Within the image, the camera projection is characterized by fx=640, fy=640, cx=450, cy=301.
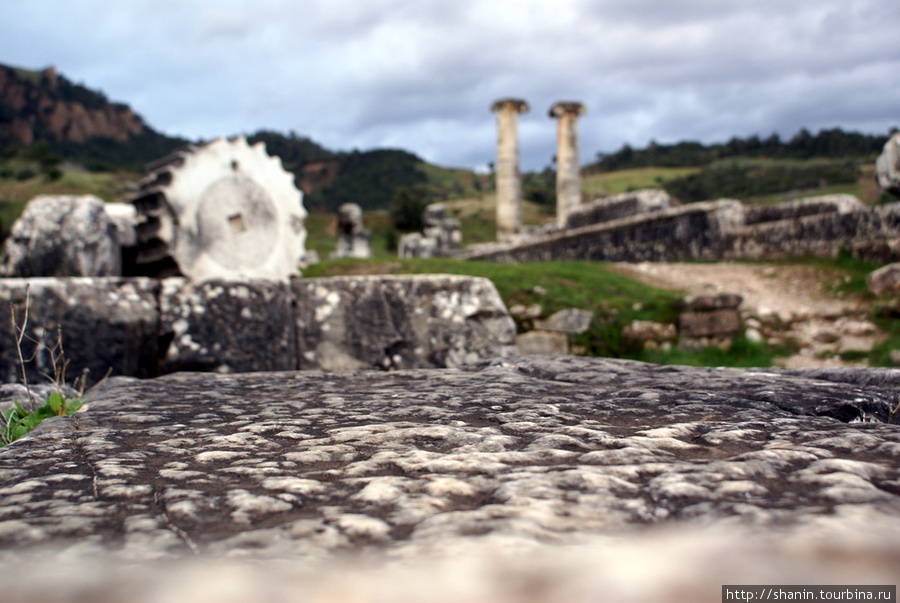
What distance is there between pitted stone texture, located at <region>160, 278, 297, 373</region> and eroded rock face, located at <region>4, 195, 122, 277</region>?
2366 millimetres

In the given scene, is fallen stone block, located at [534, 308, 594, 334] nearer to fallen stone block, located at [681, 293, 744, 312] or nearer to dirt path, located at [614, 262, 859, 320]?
fallen stone block, located at [681, 293, 744, 312]

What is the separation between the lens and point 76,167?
5316 centimetres

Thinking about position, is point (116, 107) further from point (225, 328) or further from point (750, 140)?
point (225, 328)

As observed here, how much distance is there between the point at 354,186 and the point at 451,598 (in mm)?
69282

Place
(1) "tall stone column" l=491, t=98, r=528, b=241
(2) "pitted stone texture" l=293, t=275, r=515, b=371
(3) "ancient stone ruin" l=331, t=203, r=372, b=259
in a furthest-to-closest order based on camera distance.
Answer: (1) "tall stone column" l=491, t=98, r=528, b=241 < (3) "ancient stone ruin" l=331, t=203, r=372, b=259 < (2) "pitted stone texture" l=293, t=275, r=515, b=371

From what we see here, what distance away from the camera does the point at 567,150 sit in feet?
85.4

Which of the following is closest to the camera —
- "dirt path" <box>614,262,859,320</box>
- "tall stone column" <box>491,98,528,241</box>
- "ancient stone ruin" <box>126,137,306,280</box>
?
"ancient stone ruin" <box>126,137,306,280</box>

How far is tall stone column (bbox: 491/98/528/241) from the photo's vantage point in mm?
26500

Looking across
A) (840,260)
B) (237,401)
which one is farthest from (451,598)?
(840,260)

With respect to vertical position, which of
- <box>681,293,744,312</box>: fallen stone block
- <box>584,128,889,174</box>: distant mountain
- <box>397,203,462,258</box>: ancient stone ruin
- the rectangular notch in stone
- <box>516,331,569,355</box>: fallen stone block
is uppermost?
<box>584,128,889,174</box>: distant mountain

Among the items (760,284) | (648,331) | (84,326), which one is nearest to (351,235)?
(760,284)

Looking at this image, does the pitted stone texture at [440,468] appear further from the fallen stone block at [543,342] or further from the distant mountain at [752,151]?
the distant mountain at [752,151]

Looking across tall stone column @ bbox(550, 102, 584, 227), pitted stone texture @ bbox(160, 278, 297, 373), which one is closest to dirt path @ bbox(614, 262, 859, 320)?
pitted stone texture @ bbox(160, 278, 297, 373)

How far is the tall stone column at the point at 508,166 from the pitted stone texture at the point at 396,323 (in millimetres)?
23330
